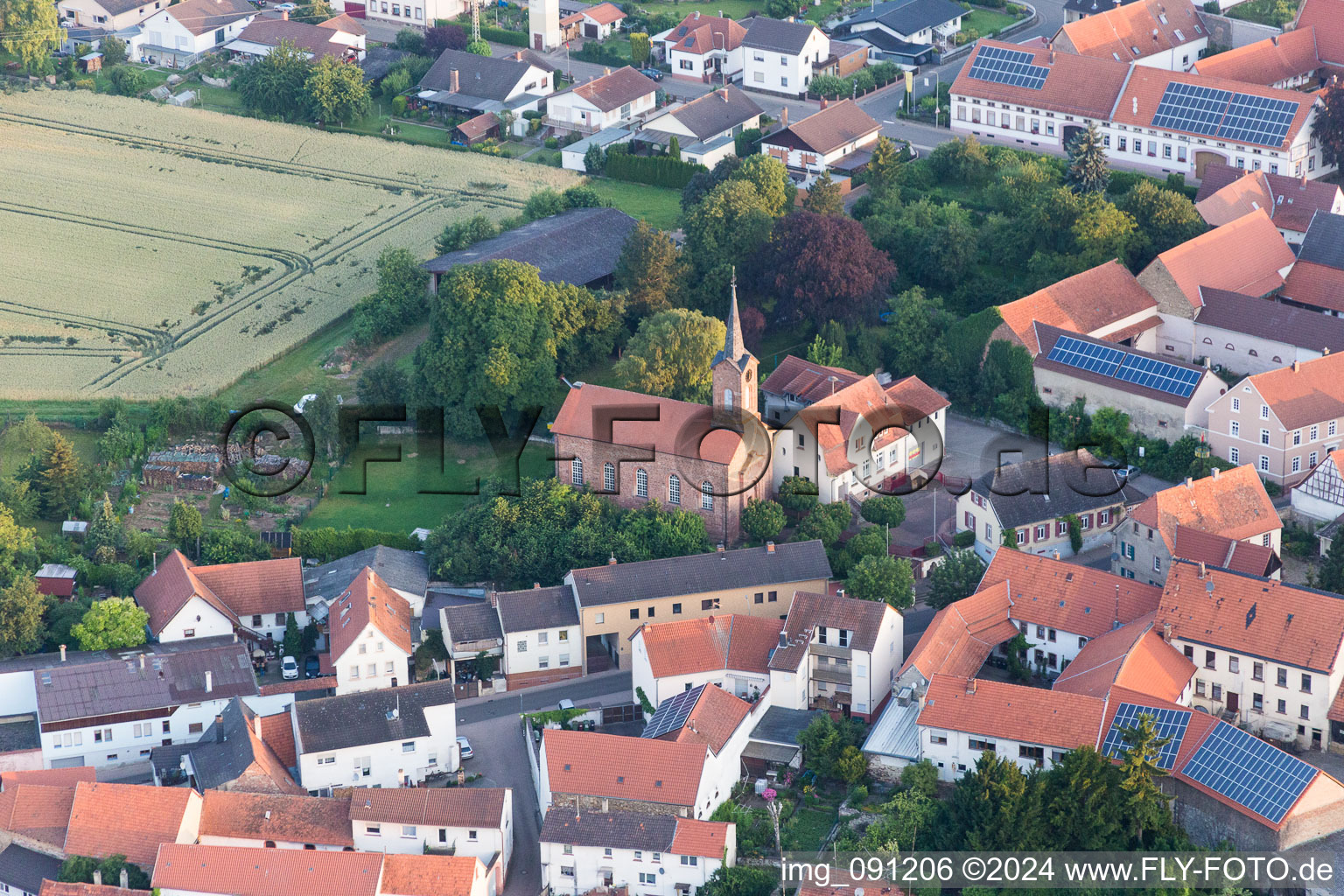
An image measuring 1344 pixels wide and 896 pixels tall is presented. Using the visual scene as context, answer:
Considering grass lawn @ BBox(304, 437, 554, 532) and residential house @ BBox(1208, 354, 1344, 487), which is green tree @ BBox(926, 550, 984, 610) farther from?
grass lawn @ BBox(304, 437, 554, 532)


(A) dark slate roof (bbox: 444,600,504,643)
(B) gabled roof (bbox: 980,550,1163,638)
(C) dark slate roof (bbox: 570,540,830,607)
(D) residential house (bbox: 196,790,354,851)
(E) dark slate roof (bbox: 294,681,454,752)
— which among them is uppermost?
(B) gabled roof (bbox: 980,550,1163,638)

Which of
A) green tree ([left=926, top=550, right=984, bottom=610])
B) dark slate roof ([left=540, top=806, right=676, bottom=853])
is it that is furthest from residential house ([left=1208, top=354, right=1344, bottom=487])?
dark slate roof ([left=540, top=806, right=676, bottom=853])

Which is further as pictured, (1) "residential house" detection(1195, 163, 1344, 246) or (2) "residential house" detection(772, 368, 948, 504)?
(1) "residential house" detection(1195, 163, 1344, 246)

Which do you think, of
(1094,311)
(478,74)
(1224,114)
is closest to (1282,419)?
(1094,311)

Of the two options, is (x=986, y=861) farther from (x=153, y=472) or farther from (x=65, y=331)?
(x=65, y=331)

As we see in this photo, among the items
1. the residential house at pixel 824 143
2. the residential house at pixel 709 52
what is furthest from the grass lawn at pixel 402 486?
the residential house at pixel 709 52
